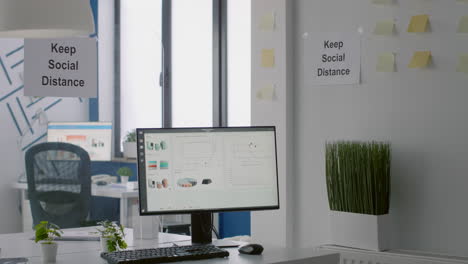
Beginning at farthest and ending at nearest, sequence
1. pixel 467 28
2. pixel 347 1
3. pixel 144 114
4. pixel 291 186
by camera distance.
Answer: pixel 144 114 → pixel 291 186 → pixel 347 1 → pixel 467 28

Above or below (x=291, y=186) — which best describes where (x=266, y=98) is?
above

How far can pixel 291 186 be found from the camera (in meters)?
3.48

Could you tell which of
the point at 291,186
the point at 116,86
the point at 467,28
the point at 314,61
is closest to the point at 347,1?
the point at 314,61

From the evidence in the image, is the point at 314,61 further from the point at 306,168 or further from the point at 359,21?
Result: the point at 306,168

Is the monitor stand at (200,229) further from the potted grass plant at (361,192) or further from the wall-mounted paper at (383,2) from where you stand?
the wall-mounted paper at (383,2)

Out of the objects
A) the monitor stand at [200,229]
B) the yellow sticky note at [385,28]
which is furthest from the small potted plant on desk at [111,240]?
the yellow sticky note at [385,28]

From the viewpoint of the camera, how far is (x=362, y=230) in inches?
119

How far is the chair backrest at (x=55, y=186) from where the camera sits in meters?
4.43

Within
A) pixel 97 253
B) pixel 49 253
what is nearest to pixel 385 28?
pixel 97 253

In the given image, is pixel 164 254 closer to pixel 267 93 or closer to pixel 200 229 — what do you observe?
pixel 200 229

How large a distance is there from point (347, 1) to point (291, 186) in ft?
2.98

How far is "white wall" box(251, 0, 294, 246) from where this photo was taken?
3449mm

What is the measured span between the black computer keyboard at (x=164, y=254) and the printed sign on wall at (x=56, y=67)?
1879 mm

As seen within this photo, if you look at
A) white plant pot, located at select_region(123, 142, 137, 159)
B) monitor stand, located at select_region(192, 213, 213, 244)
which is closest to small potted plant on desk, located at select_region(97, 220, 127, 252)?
monitor stand, located at select_region(192, 213, 213, 244)
